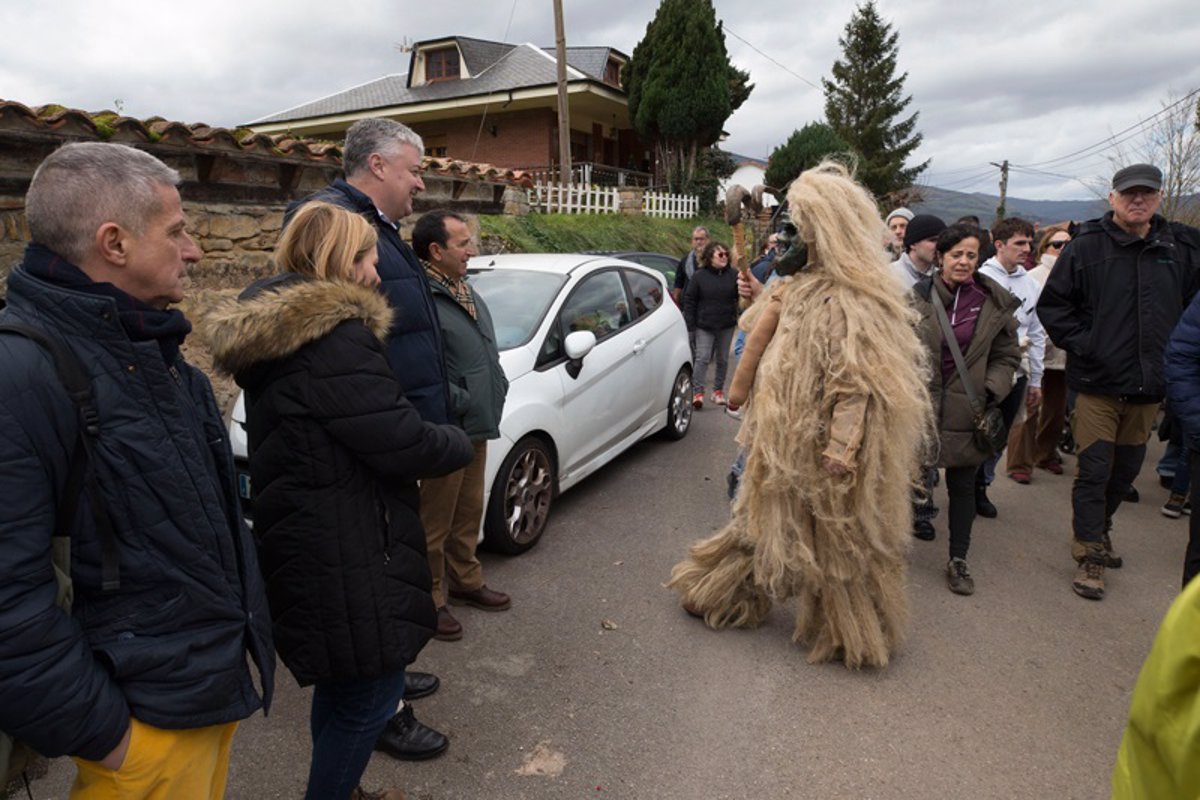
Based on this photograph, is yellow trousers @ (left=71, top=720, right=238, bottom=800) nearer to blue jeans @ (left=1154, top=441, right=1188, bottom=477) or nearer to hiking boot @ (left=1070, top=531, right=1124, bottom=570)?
hiking boot @ (left=1070, top=531, right=1124, bottom=570)

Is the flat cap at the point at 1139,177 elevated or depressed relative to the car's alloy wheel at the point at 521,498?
elevated

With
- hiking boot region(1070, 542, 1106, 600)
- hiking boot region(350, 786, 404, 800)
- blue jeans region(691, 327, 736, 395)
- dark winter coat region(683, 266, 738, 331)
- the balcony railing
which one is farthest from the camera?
the balcony railing

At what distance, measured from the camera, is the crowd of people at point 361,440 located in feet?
4.33

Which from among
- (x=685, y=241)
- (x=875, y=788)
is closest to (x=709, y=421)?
(x=875, y=788)

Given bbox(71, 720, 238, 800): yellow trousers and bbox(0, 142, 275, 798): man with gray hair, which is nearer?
bbox(0, 142, 275, 798): man with gray hair

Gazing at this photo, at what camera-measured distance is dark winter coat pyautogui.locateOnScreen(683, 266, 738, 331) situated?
777cm

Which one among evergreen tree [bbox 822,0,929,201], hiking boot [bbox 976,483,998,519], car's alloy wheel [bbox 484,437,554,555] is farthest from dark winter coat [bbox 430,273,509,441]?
evergreen tree [bbox 822,0,929,201]

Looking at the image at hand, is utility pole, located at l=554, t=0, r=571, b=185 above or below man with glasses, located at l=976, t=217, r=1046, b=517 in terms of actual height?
above

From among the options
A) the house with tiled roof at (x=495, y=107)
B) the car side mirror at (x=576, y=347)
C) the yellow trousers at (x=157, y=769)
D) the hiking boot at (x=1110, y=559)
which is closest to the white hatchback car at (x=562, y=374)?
the car side mirror at (x=576, y=347)

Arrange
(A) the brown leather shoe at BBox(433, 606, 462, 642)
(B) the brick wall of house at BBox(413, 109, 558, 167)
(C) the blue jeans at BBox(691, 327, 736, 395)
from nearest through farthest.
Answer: (A) the brown leather shoe at BBox(433, 606, 462, 642), (C) the blue jeans at BBox(691, 327, 736, 395), (B) the brick wall of house at BBox(413, 109, 558, 167)

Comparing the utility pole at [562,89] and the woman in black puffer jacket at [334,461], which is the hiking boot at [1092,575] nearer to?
the woman in black puffer jacket at [334,461]

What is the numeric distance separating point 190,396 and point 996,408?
3873 millimetres

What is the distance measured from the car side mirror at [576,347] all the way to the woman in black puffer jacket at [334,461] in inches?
103

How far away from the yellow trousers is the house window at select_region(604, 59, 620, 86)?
2808 centimetres
